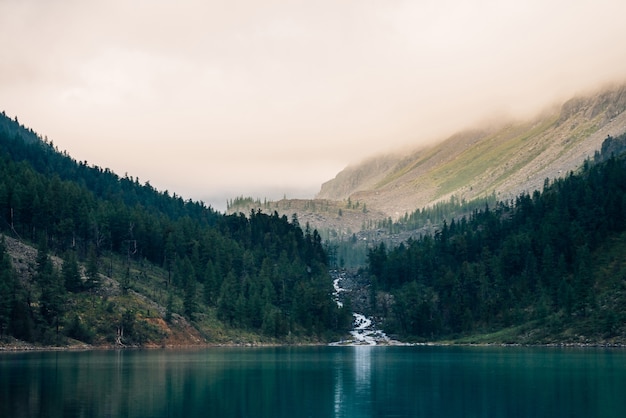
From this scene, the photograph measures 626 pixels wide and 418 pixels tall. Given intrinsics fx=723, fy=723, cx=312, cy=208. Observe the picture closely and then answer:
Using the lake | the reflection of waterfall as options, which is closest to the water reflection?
the reflection of waterfall

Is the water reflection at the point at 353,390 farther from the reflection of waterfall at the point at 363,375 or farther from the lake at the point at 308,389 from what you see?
the lake at the point at 308,389

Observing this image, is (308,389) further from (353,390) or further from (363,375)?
(363,375)

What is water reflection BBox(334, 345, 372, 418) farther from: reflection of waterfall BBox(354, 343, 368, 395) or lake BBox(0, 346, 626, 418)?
lake BBox(0, 346, 626, 418)

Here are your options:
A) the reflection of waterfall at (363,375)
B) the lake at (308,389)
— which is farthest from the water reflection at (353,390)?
the lake at (308,389)

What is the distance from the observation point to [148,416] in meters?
66.8

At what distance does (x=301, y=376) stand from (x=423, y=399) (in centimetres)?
3330

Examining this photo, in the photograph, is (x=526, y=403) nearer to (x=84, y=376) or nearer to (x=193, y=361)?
(x=84, y=376)

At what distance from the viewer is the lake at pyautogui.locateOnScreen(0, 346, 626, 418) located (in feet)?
233

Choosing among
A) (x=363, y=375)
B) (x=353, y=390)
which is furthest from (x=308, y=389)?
(x=363, y=375)

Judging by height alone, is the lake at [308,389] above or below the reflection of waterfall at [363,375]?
above

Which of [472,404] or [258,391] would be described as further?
[258,391]

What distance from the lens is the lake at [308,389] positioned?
233ft

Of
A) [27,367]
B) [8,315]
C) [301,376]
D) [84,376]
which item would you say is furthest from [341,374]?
[8,315]

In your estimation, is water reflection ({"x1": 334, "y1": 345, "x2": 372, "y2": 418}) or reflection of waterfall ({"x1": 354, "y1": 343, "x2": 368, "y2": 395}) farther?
reflection of waterfall ({"x1": 354, "y1": 343, "x2": 368, "y2": 395})
